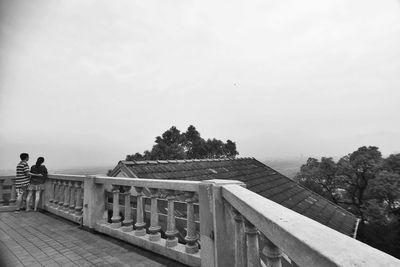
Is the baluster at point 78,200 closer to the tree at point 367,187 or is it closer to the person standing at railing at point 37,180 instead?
the person standing at railing at point 37,180

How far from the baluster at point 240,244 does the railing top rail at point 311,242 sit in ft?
1.86

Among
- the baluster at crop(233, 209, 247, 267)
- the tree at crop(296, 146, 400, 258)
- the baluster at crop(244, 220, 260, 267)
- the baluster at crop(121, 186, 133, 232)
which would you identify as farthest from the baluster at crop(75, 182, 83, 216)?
the tree at crop(296, 146, 400, 258)

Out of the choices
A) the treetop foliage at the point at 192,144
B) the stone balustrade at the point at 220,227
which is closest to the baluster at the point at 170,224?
the stone balustrade at the point at 220,227

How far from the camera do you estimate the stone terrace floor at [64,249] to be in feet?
11.6

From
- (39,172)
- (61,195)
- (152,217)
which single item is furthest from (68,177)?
(152,217)

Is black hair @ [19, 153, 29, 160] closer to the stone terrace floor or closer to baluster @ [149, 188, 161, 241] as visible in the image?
the stone terrace floor

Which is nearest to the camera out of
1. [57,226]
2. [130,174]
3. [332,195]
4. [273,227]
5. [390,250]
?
[273,227]

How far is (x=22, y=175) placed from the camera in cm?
769

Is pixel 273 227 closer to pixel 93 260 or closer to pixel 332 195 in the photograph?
A: pixel 93 260

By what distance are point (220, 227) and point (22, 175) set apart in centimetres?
800

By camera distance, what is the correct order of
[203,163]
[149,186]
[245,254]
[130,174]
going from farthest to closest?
1. [203,163]
2. [130,174]
3. [149,186]
4. [245,254]

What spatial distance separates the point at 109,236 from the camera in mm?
4652

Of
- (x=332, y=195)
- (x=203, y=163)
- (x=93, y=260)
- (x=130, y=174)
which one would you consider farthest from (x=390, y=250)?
(x=93, y=260)

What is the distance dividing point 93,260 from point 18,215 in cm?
522
